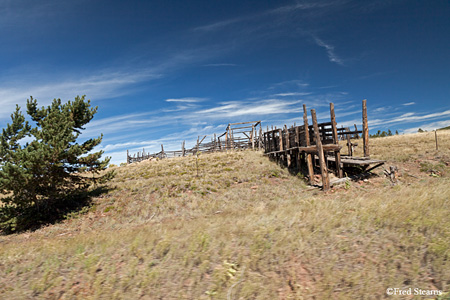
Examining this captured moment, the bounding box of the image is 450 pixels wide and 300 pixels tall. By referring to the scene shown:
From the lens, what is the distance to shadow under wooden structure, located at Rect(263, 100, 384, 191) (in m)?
15.6

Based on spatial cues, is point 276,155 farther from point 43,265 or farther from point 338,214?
point 43,265

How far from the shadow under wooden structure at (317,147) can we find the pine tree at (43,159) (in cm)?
1361

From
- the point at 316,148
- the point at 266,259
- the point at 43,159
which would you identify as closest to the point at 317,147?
the point at 316,148

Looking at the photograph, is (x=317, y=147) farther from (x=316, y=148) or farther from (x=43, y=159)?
(x=43, y=159)

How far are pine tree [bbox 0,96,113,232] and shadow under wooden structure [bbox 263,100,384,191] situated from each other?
1361 cm

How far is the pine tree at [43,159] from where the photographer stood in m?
14.0

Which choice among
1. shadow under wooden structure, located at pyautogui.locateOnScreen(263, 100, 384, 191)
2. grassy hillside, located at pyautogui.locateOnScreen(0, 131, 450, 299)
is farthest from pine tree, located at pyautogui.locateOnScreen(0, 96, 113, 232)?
shadow under wooden structure, located at pyautogui.locateOnScreen(263, 100, 384, 191)

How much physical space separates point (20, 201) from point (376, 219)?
17.8 m

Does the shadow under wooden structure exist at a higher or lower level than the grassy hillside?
higher

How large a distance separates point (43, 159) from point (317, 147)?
51.1ft

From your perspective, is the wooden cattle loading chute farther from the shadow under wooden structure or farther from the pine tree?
the pine tree

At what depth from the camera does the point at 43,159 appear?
1420 centimetres

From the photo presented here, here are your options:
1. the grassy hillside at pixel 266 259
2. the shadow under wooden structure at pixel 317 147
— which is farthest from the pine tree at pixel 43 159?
the shadow under wooden structure at pixel 317 147

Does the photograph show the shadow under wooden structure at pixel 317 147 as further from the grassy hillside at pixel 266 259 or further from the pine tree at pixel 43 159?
the pine tree at pixel 43 159
